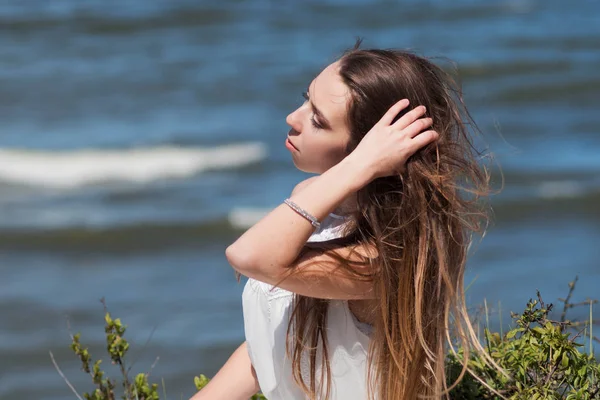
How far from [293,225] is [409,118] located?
0.42 metres

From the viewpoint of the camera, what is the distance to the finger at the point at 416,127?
2562 millimetres

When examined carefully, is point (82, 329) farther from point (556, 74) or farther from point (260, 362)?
point (556, 74)

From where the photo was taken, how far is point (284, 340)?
279cm

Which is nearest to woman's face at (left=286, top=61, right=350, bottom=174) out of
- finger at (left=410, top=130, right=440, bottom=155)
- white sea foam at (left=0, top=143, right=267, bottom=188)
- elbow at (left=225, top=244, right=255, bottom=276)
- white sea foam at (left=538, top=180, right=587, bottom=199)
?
finger at (left=410, top=130, right=440, bottom=155)

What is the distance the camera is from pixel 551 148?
10.2 metres

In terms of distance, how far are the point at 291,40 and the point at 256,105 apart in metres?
2.82

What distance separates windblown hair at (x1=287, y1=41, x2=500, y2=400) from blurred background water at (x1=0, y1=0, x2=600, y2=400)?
0.55 meters

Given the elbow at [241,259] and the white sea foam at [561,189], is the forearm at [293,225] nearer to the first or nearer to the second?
the elbow at [241,259]

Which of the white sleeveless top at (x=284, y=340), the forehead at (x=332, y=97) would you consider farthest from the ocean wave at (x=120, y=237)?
the forehead at (x=332, y=97)

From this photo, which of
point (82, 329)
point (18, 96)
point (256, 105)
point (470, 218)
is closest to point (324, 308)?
point (470, 218)

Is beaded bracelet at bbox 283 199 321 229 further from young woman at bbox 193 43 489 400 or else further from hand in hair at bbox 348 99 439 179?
hand in hair at bbox 348 99 439 179

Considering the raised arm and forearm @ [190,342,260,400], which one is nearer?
the raised arm

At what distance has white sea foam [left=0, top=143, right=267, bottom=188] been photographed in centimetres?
1027

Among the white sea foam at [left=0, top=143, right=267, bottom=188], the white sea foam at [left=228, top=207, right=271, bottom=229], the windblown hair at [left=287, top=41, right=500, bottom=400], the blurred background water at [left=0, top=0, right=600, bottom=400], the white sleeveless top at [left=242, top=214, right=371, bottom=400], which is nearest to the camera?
the windblown hair at [left=287, top=41, right=500, bottom=400]
